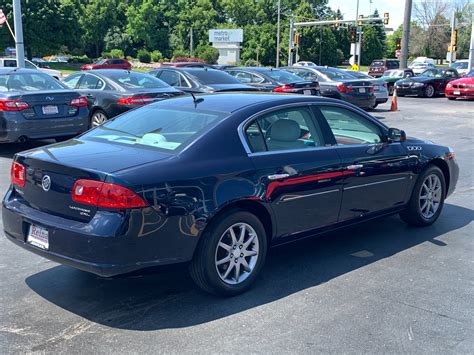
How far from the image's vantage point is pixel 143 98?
38.5ft

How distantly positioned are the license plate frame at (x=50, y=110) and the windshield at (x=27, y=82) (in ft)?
1.96

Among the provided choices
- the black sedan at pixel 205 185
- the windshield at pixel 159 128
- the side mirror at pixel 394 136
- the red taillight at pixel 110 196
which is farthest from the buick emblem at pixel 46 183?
the side mirror at pixel 394 136

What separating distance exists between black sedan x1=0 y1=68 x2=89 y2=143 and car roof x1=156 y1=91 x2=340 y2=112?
202 inches

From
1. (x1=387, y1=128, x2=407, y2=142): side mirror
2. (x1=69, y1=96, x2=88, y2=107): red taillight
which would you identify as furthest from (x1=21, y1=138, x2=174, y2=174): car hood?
(x1=69, y1=96, x2=88, y2=107): red taillight

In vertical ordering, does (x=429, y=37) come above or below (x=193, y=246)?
above

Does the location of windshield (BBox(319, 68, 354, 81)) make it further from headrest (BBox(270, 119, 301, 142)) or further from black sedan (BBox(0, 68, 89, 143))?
headrest (BBox(270, 119, 301, 142))

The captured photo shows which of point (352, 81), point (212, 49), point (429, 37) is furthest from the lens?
point (429, 37)

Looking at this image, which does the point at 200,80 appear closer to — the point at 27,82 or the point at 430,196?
the point at 27,82

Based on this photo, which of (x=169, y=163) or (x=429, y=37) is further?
(x=429, y=37)

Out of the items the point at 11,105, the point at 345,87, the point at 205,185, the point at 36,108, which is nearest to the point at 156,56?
the point at 345,87

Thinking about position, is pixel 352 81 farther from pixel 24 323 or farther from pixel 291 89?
pixel 24 323

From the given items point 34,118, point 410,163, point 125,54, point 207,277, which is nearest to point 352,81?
point 34,118

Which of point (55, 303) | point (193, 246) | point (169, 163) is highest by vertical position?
point (169, 163)

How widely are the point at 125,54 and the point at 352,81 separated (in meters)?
66.2
